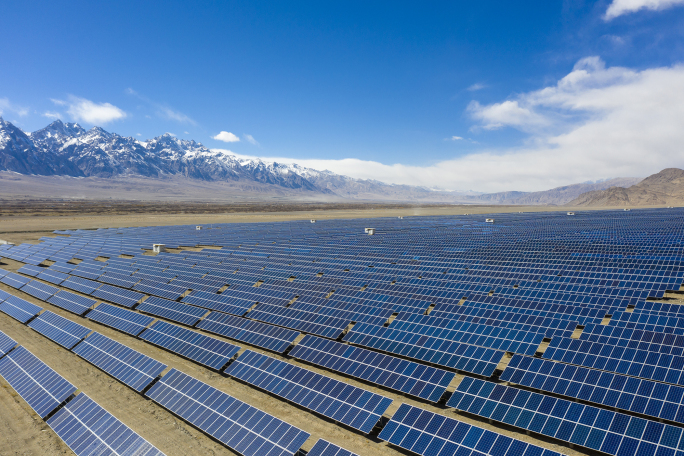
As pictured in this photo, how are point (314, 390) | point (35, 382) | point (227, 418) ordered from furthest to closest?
point (35, 382), point (314, 390), point (227, 418)

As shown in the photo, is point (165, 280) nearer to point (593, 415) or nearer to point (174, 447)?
point (174, 447)

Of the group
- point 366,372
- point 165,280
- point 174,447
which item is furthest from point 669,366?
point 165,280

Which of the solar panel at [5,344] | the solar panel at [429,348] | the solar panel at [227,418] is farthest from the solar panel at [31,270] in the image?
the solar panel at [429,348]

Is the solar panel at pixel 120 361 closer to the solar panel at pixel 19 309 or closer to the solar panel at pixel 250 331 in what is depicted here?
the solar panel at pixel 250 331

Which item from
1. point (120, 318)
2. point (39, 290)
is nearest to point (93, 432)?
point (120, 318)

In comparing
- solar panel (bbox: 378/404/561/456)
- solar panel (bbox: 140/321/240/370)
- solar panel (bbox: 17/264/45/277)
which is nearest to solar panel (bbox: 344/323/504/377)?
solar panel (bbox: 378/404/561/456)

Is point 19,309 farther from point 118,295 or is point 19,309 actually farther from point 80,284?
point 118,295
